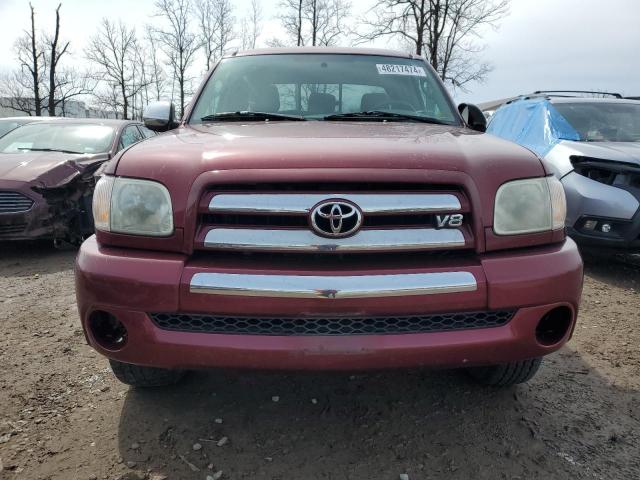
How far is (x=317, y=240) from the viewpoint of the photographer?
1695mm

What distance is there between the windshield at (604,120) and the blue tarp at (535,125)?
12 cm

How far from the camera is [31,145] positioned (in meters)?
6.08

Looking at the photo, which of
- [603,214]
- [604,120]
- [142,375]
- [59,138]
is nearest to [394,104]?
[142,375]

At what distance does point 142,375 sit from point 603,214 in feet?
13.3

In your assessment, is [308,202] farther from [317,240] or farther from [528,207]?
[528,207]

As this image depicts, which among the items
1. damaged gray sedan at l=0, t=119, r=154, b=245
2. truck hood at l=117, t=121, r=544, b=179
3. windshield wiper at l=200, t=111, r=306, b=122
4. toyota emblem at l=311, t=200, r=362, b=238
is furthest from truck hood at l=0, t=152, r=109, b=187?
toyota emblem at l=311, t=200, r=362, b=238

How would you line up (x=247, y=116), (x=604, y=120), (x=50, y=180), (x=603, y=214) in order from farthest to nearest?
(x=604, y=120)
(x=50, y=180)
(x=603, y=214)
(x=247, y=116)

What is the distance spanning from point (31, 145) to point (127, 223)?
5334 millimetres

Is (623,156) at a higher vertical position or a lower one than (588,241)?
higher

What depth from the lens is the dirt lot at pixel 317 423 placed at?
6.21ft

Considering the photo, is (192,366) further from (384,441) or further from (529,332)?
(529,332)

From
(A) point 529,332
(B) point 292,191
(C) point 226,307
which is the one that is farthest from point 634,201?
(C) point 226,307

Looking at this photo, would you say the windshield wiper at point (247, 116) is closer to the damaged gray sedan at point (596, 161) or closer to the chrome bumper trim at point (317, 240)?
the chrome bumper trim at point (317, 240)

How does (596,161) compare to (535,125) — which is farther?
(535,125)
